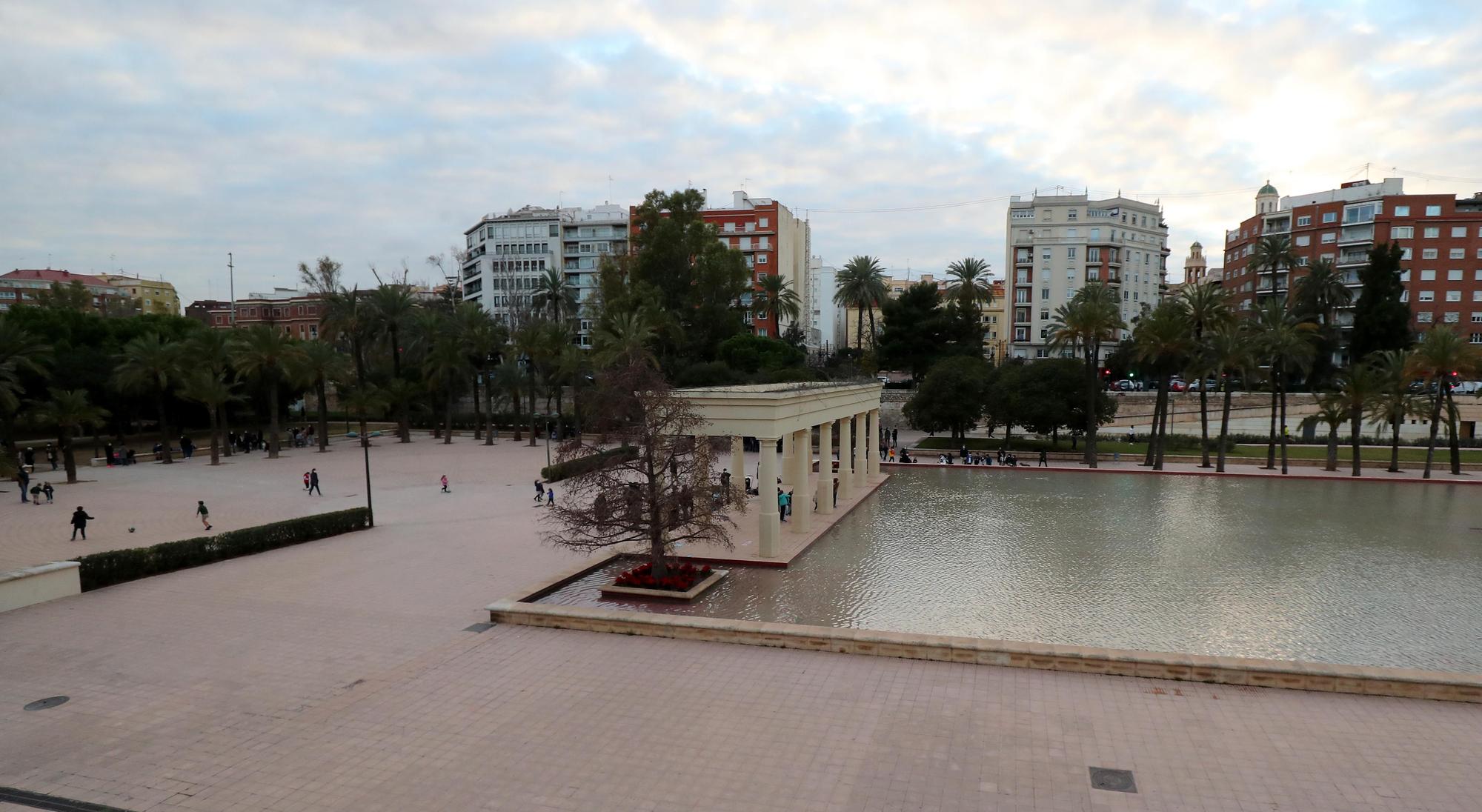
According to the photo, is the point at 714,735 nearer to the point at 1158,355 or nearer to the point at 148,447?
the point at 1158,355

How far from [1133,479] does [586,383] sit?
35.6 m

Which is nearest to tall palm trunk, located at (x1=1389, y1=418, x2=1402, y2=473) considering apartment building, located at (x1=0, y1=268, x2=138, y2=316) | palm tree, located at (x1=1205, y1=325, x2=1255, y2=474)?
palm tree, located at (x1=1205, y1=325, x2=1255, y2=474)

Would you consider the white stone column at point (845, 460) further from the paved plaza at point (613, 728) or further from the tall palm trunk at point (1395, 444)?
the tall palm trunk at point (1395, 444)

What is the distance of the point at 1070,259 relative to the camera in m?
82.9

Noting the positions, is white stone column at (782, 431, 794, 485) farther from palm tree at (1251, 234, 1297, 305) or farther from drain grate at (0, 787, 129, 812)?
palm tree at (1251, 234, 1297, 305)

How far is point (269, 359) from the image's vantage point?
45.3 metres

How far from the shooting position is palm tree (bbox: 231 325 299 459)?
44.9m

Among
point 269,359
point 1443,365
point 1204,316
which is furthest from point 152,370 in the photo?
point 1443,365

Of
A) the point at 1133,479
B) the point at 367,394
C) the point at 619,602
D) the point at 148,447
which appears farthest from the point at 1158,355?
the point at 148,447

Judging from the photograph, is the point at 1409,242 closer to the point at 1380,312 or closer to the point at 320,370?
the point at 1380,312

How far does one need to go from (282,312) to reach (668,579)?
11442 centimetres

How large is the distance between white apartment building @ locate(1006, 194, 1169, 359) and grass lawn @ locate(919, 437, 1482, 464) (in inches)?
1445

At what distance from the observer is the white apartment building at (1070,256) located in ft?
270

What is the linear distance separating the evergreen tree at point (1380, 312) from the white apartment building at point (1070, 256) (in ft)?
77.0
